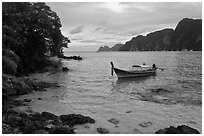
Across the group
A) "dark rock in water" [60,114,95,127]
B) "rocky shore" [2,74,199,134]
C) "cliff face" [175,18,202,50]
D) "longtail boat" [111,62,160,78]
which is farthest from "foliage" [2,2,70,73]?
"cliff face" [175,18,202,50]

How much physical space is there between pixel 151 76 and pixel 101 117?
68.3 feet

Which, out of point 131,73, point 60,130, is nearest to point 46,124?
point 60,130

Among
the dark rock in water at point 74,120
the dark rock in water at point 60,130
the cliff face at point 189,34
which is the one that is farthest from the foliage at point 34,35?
the cliff face at point 189,34

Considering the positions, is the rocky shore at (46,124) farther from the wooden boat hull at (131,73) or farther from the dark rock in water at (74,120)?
the wooden boat hull at (131,73)

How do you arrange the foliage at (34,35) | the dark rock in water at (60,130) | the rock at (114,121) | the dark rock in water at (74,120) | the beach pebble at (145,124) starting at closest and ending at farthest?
the dark rock in water at (60,130) < the dark rock in water at (74,120) < the beach pebble at (145,124) < the rock at (114,121) < the foliage at (34,35)

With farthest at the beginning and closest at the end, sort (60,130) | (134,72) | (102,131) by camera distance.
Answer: (134,72) → (102,131) → (60,130)

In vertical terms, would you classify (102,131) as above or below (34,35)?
below

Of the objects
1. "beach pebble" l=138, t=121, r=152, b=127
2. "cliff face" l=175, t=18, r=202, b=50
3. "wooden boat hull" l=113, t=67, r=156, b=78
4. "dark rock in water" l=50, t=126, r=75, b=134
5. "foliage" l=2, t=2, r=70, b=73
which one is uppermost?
"cliff face" l=175, t=18, r=202, b=50

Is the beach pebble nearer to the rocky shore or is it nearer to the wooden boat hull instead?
the rocky shore

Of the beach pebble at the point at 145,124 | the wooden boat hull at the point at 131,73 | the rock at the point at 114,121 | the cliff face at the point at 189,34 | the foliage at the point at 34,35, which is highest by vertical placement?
the cliff face at the point at 189,34

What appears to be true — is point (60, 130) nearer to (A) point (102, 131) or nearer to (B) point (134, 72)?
(A) point (102, 131)

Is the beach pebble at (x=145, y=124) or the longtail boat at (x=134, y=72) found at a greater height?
the longtail boat at (x=134, y=72)

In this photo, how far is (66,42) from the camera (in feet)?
145

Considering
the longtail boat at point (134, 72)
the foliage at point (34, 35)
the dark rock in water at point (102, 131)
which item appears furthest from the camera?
the longtail boat at point (134, 72)
